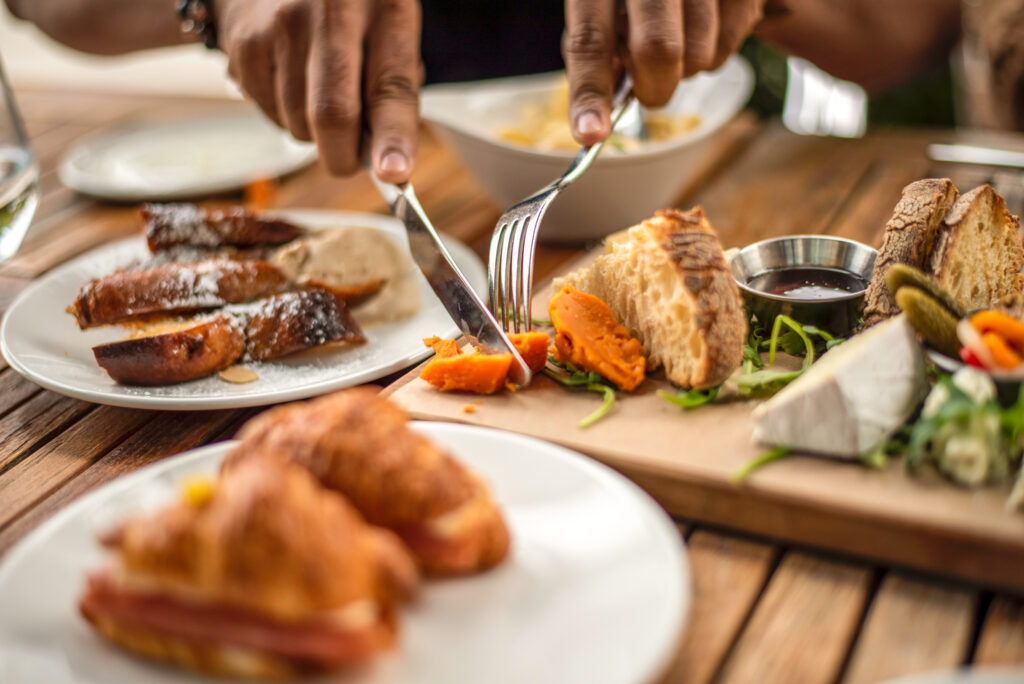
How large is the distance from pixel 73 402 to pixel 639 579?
1613 millimetres

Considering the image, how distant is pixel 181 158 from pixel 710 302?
290 cm

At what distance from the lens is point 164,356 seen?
2.12 m

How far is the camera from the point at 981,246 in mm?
2000

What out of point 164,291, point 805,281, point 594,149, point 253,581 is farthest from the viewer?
point 594,149

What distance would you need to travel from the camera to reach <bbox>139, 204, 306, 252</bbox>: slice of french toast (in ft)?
9.00

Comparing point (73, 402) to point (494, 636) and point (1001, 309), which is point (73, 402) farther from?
point (1001, 309)

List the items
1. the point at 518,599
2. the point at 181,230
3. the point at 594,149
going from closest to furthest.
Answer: the point at 518,599 < the point at 594,149 < the point at 181,230

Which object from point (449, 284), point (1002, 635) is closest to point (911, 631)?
point (1002, 635)

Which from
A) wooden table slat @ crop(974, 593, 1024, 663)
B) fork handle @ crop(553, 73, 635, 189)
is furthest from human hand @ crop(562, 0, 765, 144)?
wooden table slat @ crop(974, 593, 1024, 663)

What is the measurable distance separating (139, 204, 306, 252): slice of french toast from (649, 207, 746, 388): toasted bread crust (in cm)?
143

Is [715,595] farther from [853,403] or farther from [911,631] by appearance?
[853,403]

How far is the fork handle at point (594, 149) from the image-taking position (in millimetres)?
2502

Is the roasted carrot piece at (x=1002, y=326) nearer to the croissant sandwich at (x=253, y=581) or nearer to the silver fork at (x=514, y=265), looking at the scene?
the silver fork at (x=514, y=265)

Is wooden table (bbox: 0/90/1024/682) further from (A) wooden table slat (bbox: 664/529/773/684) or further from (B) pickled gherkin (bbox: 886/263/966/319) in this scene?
(B) pickled gherkin (bbox: 886/263/966/319)
